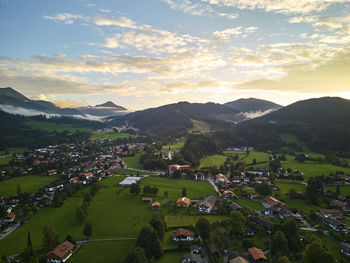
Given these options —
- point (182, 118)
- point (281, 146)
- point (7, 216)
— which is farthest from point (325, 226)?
point (182, 118)

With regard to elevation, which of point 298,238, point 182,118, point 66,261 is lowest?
point 66,261

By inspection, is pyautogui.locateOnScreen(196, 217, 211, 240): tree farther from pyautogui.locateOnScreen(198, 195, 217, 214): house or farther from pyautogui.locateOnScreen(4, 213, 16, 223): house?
pyautogui.locateOnScreen(4, 213, 16, 223): house

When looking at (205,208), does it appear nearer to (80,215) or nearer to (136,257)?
(136,257)

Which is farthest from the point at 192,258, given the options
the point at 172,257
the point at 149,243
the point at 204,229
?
the point at 149,243

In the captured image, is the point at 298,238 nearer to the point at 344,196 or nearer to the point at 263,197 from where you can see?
the point at 263,197

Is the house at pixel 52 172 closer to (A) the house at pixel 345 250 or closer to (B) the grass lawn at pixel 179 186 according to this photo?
(B) the grass lawn at pixel 179 186

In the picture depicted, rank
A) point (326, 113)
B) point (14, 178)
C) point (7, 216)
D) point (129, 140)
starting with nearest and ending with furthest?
point (7, 216), point (14, 178), point (326, 113), point (129, 140)

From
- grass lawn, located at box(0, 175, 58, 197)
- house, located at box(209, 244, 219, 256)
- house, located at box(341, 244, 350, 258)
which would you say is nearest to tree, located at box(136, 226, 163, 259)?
house, located at box(209, 244, 219, 256)
